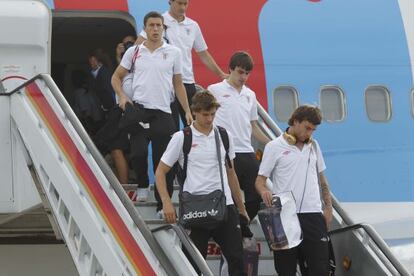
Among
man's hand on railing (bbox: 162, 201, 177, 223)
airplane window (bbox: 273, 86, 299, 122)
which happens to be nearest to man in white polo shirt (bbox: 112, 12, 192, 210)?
man's hand on railing (bbox: 162, 201, 177, 223)

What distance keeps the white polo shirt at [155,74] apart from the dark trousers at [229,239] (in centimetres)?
144

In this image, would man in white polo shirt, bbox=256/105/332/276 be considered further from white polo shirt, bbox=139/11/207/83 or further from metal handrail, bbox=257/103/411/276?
white polo shirt, bbox=139/11/207/83

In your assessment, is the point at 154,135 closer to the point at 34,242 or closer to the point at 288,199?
the point at 288,199

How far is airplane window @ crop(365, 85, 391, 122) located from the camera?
11.9 m

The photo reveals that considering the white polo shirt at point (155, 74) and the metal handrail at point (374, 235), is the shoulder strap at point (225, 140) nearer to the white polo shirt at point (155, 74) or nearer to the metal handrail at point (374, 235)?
the white polo shirt at point (155, 74)

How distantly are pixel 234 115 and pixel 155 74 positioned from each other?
77cm

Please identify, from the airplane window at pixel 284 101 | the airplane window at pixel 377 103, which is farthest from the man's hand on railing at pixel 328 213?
the airplane window at pixel 377 103

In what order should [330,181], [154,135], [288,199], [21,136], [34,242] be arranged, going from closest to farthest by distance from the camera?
[288,199] → [154,135] → [21,136] → [34,242] → [330,181]

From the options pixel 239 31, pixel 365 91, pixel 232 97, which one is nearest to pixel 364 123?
pixel 365 91

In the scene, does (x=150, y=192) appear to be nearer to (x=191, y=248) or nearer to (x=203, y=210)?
(x=203, y=210)

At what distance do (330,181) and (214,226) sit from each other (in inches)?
186

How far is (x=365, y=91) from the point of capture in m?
11.9

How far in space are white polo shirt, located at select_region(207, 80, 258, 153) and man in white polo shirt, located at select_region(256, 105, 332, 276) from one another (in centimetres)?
62

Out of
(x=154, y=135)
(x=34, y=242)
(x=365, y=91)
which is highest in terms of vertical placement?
(x=365, y=91)
